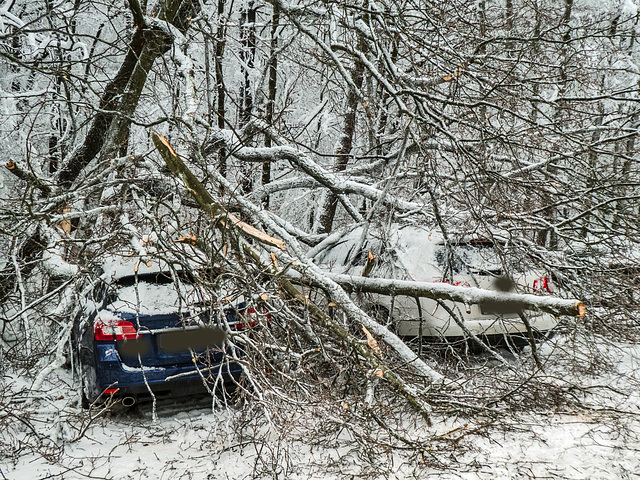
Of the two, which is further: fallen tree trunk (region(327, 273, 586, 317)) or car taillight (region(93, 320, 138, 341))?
car taillight (region(93, 320, 138, 341))

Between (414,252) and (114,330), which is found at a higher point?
(414,252)

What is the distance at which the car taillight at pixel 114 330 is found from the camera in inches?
186

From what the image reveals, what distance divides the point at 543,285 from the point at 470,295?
1845 millimetres

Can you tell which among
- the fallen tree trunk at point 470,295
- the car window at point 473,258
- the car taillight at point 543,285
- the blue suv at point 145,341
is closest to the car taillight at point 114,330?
the blue suv at point 145,341

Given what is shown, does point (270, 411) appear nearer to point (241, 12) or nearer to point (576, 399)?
point (576, 399)

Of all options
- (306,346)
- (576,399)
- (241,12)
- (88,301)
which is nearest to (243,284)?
(306,346)

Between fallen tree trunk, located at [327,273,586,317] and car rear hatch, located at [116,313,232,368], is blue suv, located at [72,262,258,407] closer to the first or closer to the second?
car rear hatch, located at [116,313,232,368]

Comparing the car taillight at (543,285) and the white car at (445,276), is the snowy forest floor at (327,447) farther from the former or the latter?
the car taillight at (543,285)

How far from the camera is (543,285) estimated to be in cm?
605

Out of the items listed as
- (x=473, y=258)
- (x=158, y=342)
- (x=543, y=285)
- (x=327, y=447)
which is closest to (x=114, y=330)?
(x=158, y=342)

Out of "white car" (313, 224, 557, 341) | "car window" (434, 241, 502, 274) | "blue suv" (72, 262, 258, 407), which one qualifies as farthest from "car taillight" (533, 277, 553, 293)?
"blue suv" (72, 262, 258, 407)

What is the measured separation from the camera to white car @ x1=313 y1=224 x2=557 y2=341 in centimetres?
571

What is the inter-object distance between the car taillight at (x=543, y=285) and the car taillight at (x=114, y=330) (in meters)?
4.37

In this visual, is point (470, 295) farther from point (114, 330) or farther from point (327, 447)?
point (114, 330)
